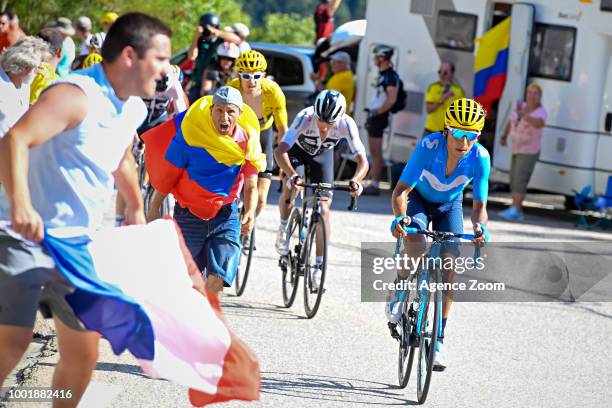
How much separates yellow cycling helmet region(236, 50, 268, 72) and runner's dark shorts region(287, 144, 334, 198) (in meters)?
0.84

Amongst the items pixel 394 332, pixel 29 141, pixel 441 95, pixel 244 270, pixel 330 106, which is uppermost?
pixel 29 141

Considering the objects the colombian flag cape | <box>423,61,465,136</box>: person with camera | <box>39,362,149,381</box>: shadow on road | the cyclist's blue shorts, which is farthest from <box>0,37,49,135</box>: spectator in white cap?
<box>423,61,465,136</box>: person with camera

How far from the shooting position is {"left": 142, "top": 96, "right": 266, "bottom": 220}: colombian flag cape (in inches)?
328

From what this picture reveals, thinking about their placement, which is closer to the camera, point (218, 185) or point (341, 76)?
point (218, 185)

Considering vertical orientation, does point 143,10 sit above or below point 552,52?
below

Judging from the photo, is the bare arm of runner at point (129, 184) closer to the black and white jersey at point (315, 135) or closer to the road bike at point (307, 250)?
the road bike at point (307, 250)

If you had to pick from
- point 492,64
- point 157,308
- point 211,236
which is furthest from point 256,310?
point 492,64

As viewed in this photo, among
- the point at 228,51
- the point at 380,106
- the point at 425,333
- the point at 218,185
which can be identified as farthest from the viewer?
the point at 380,106

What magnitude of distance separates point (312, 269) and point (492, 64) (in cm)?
824

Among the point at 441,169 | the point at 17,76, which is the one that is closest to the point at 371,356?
the point at 441,169

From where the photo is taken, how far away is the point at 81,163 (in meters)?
5.34

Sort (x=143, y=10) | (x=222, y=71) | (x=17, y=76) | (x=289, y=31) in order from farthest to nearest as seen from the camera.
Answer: (x=289, y=31), (x=143, y=10), (x=222, y=71), (x=17, y=76)

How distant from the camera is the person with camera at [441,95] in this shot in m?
17.6

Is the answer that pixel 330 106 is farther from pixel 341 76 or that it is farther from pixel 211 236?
pixel 341 76
